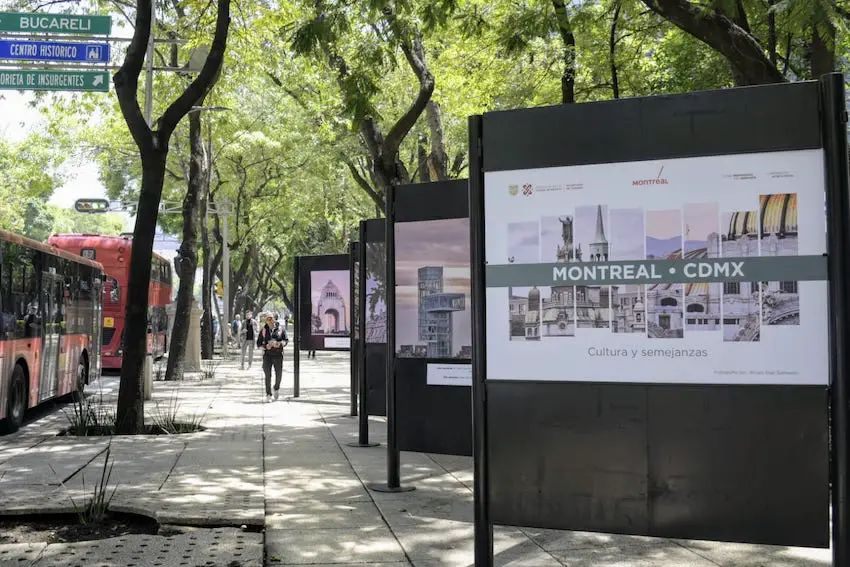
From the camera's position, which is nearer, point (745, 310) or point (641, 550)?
point (745, 310)

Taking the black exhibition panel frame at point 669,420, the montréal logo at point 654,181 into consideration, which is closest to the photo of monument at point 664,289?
the montréal logo at point 654,181

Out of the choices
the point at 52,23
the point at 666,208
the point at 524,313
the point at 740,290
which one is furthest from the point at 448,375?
the point at 52,23

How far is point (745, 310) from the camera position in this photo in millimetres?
4801

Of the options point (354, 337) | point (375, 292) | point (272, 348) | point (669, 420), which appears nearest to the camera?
point (669, 420)

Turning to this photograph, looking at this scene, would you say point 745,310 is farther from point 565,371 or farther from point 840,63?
point 840,63

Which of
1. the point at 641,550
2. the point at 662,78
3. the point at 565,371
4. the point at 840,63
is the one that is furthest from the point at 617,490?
the point at 662,78

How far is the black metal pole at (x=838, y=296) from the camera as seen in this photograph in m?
4.59

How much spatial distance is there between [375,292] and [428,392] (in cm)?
296

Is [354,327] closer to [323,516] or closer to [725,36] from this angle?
[725,36]

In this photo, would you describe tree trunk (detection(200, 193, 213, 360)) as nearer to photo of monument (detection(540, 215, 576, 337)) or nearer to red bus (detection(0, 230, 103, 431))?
red bus (detection(0, 230, 103, 431))

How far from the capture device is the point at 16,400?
528 inches

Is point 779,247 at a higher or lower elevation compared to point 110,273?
lower

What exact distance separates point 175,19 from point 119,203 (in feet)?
35.6

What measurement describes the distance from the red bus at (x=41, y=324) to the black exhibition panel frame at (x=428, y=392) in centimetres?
634
